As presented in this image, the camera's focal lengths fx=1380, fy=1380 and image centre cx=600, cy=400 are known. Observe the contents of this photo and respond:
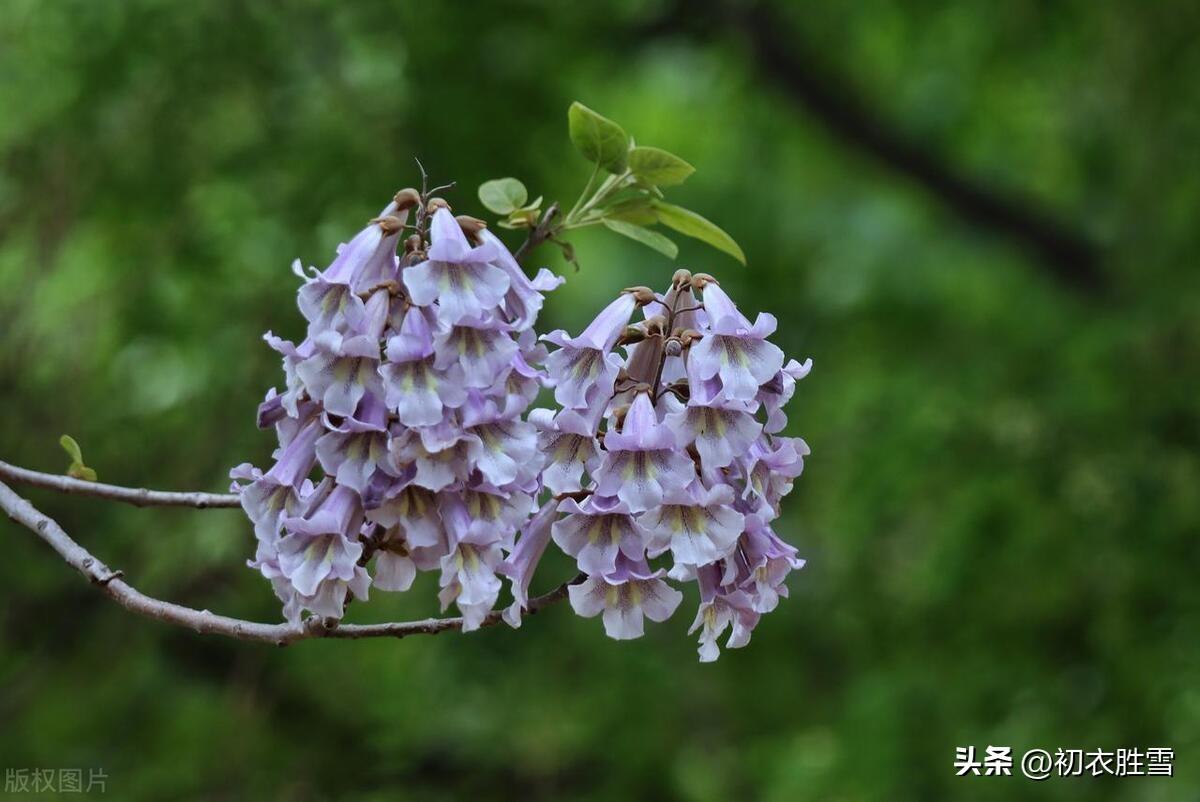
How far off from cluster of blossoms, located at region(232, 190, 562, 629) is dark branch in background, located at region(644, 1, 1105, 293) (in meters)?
7.31

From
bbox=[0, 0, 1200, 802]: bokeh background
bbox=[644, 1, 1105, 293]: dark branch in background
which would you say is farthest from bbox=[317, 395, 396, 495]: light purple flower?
bbox=[644, 1, 1105, 293]: dark branch in background

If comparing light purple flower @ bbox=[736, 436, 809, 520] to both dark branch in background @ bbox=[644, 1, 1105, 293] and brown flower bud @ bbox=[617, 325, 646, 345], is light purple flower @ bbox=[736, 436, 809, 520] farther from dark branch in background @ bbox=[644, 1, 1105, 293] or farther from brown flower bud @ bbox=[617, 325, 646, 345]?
dark branch in background @ bbox=[644, 1, 1105, 293]

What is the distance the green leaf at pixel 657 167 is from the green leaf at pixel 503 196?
0.21 metres

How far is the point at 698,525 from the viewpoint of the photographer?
1844 mm

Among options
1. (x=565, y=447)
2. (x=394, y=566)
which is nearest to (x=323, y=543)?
(x=394, y=566)

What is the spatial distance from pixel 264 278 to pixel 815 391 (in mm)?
4275

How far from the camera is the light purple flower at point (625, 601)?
1960 millimetres

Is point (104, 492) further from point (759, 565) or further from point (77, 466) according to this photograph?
point (759, 565)

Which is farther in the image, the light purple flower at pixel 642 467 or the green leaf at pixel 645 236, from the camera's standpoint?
the green leaf at pixel 645 236

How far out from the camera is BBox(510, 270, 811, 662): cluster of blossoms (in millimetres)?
1842

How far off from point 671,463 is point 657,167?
30.9 inches

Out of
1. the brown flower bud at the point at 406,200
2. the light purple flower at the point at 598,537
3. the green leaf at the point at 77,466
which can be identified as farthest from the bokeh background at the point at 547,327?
the light purple flower at the point at 598,537

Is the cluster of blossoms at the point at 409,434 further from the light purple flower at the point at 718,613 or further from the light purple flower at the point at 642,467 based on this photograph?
the light purple flower at the point at 718,613

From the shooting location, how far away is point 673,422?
6.10 ft
